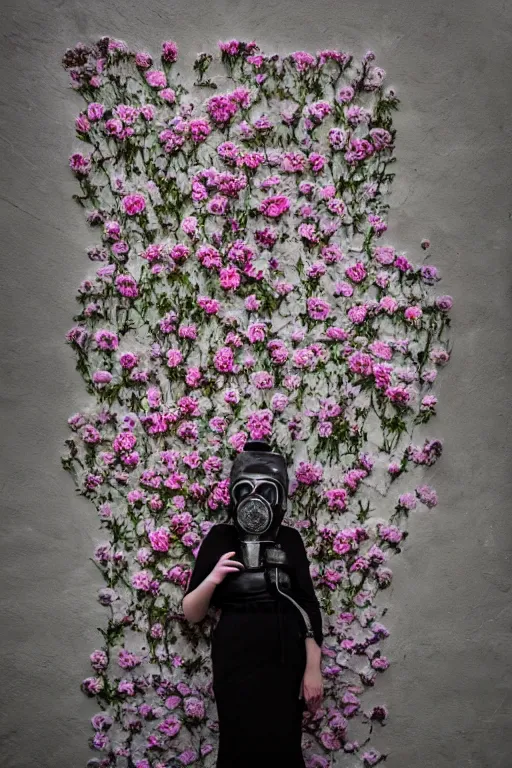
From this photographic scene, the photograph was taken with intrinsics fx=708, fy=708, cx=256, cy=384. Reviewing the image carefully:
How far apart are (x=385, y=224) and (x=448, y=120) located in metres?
0.48

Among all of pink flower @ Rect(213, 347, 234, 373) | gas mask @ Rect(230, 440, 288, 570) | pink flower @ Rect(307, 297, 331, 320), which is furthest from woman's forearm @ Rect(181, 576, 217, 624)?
pink flower @ Rect(307, 297, 331, 320)

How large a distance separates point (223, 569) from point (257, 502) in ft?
0.76

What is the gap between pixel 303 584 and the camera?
2.32m

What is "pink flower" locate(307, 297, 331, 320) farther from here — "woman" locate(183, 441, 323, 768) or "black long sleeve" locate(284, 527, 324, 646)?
"black long sleeve" locate(284, 527, 324, 646)

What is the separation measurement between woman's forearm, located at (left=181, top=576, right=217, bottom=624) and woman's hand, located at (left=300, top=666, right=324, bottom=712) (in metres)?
0.38

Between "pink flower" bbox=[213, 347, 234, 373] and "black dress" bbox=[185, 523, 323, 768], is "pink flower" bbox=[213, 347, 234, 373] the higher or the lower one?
Result: the higher one

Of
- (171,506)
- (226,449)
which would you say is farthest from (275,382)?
(171,506)

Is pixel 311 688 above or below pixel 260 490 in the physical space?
below

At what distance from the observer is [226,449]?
2562mm

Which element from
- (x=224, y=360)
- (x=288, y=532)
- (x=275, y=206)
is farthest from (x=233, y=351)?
(x=288, y=532)

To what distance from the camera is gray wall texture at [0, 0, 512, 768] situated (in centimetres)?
253

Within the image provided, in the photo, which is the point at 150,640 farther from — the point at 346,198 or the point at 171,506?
the point at 346,198

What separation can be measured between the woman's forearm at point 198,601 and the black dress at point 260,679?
0.05 metres

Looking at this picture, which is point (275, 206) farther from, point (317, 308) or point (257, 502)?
point (257, 502)
